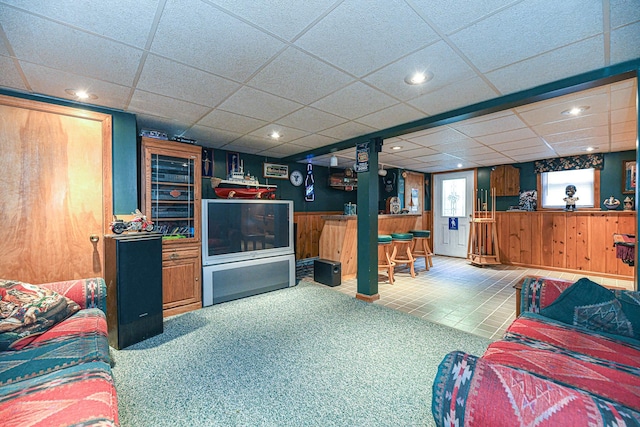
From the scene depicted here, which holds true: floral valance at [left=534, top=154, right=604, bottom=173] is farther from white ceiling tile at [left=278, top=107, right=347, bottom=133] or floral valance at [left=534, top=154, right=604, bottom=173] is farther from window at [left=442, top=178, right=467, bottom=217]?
white ceiling tile at [left=278, top=107, right=347, bottom=133]

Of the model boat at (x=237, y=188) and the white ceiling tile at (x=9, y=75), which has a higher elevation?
the white ceiling tile at (x=9, y=75)

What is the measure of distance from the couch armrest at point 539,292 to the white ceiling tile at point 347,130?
2.45m

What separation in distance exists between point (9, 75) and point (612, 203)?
27.9 feet

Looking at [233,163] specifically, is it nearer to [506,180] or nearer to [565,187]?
[506,180]

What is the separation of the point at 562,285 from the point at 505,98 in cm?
172

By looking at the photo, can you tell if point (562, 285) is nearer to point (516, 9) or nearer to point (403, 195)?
point (516, 9)

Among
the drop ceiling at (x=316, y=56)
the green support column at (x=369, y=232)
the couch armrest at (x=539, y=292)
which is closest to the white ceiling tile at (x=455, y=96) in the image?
the drop ceiling at (x=316, y=56)

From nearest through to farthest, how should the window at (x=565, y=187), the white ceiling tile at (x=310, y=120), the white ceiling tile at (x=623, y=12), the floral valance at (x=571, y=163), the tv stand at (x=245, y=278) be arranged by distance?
the white ceiling tile at (x=623, y=12) → the white ceiling tile at (x=310, y=120) → the tv stand at (x=245, y=278) → the floral valance at (x=571, y=163) → the window at (x=565, y=187)

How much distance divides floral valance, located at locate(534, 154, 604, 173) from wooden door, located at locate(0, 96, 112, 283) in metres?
7.68

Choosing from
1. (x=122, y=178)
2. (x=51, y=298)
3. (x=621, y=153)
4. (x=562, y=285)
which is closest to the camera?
(x=51, y=298)

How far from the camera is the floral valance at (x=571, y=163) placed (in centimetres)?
537

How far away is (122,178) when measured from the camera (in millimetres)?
3000

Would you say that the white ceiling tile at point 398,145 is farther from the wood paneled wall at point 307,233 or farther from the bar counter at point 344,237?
the wood paneled wall at point 307,233

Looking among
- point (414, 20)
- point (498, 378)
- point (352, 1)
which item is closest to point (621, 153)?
point (414, 20)
